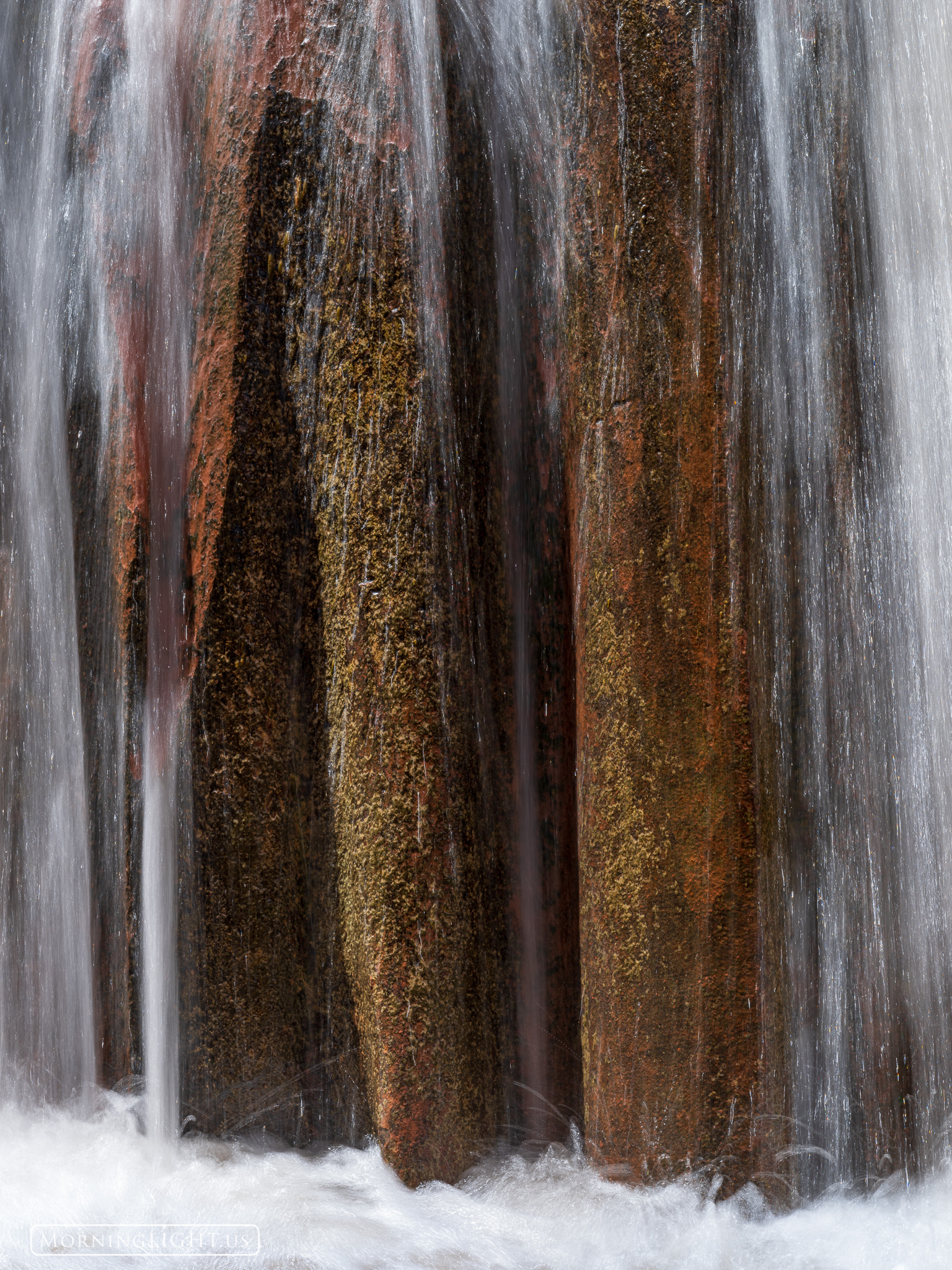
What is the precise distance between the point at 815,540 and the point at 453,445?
2.11 ft

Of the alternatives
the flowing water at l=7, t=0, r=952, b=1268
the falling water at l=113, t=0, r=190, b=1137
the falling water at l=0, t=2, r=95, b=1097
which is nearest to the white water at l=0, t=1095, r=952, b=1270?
the flowing water at l=7, t=0, r=952, b=1268

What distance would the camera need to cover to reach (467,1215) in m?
1.47

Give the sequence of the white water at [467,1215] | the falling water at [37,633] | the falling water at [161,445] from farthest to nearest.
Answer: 1. the falling water at [37,633]
2. the falling water at [161,445]
3. the white water at [467,1215]

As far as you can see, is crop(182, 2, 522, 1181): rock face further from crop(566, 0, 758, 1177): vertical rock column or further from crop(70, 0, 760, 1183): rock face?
crop(566, 0, 758, 1177): vertical rock column

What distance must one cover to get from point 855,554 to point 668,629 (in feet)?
→ 1.24

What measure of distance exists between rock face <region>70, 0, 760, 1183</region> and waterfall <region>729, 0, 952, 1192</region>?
→ 0.12 m

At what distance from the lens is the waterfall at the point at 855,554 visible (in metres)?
1.49

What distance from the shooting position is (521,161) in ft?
5.18

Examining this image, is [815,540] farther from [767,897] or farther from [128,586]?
[128,586]

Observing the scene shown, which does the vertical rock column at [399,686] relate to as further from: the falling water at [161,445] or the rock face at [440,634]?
the falling water at [161,445]

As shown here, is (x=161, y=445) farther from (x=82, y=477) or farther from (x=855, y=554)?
(x=855, y=554)

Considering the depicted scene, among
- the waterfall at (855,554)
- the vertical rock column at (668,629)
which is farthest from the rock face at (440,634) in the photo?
the waterfall at (855,554)

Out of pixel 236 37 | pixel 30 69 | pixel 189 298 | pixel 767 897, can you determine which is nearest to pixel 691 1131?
pixel 767 897

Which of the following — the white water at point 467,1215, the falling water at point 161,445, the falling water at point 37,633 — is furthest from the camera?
the falling water at point 37,633
